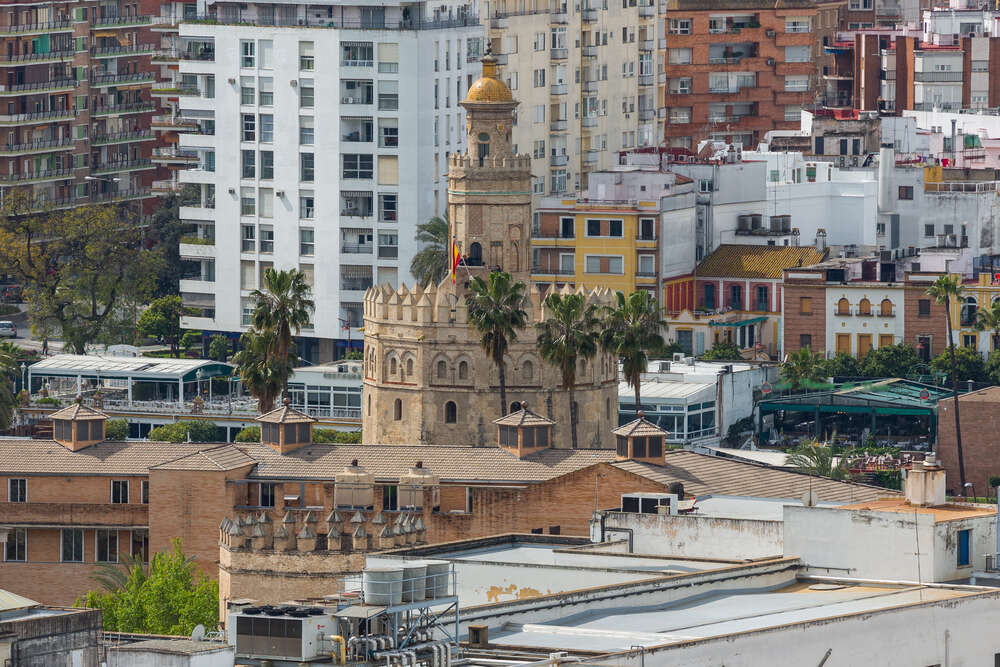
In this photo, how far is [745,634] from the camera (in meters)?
65.4

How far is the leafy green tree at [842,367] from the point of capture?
17425 cm

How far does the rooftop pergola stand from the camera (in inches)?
6452

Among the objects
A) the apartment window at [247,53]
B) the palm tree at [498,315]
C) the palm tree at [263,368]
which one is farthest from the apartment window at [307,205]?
the palm tree at [498,315]

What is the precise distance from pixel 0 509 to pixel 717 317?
6972 centimetres

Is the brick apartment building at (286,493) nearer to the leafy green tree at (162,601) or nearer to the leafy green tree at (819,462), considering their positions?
the leafy green tree at (162,601)

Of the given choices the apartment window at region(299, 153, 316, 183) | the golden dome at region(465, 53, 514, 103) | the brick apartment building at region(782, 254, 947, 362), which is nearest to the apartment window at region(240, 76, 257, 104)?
the apartment window at region(299, 153, 316, 183)

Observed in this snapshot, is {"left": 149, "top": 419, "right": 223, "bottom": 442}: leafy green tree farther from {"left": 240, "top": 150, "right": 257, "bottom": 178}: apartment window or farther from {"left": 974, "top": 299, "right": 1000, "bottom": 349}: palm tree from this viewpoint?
{"left": 974, "top": 299, "right": 1000, "bottom": 349}: palm tree

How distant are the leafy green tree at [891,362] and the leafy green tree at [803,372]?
303cm

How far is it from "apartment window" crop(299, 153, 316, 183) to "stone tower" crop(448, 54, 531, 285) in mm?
47008

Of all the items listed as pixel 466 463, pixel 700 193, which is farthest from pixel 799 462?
pixel 700 193

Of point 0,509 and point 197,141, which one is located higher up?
point 197,141

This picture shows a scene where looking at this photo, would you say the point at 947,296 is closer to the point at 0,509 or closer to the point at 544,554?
the point at 0,509

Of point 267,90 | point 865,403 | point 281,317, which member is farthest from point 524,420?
point 267,90

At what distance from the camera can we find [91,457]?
12350 cm
